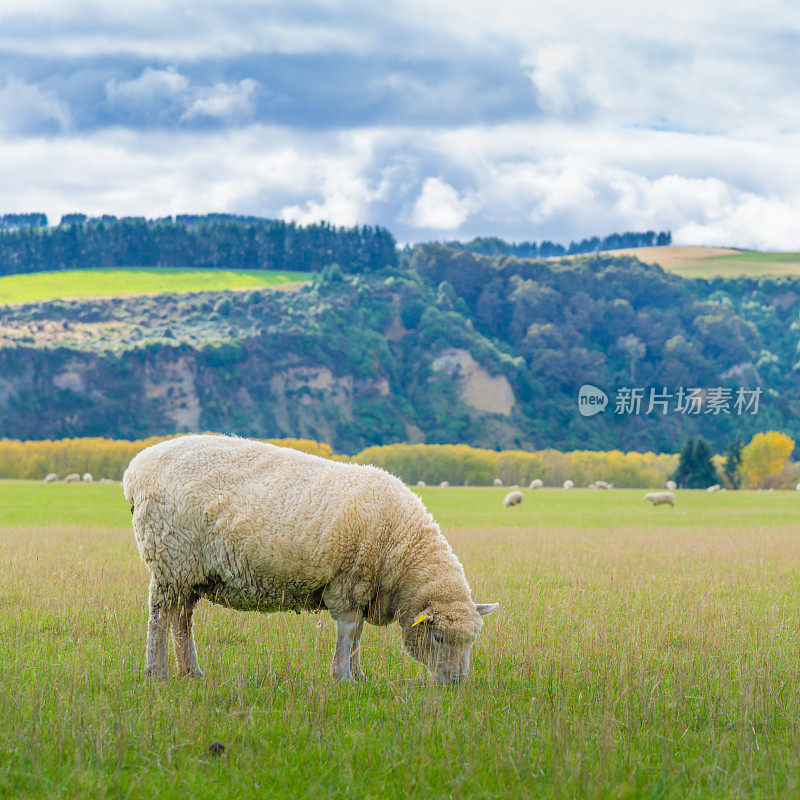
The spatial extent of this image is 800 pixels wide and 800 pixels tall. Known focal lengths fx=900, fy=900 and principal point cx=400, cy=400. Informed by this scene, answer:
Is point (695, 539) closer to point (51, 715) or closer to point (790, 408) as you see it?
point (51, 715)

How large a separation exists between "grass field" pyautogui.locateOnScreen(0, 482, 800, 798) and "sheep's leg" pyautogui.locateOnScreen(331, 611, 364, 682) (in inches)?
7.8

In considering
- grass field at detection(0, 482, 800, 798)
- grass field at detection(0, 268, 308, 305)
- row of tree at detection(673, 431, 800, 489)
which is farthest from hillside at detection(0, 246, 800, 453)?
grass field at detection(0, 482, 800, 798)

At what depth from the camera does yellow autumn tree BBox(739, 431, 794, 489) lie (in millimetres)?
92250

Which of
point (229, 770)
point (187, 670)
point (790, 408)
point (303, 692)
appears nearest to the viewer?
point (229, 770)

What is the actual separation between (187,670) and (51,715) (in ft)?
5.66

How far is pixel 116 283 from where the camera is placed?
185m

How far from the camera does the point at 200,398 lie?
15438cm

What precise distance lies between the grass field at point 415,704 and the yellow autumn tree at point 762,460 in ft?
272

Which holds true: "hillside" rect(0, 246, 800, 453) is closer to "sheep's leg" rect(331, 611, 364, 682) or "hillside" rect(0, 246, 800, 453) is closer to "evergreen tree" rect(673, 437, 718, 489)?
"evergreen tree" rect(673, 437, 718, 489)

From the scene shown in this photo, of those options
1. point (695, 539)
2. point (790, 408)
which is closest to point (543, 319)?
point (790, 408)

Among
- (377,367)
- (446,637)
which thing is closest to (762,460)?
(446,637)

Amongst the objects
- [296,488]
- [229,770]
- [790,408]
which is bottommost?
[790,408]

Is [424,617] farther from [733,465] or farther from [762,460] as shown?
[762,460]

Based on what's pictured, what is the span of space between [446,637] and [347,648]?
0.97 metres
